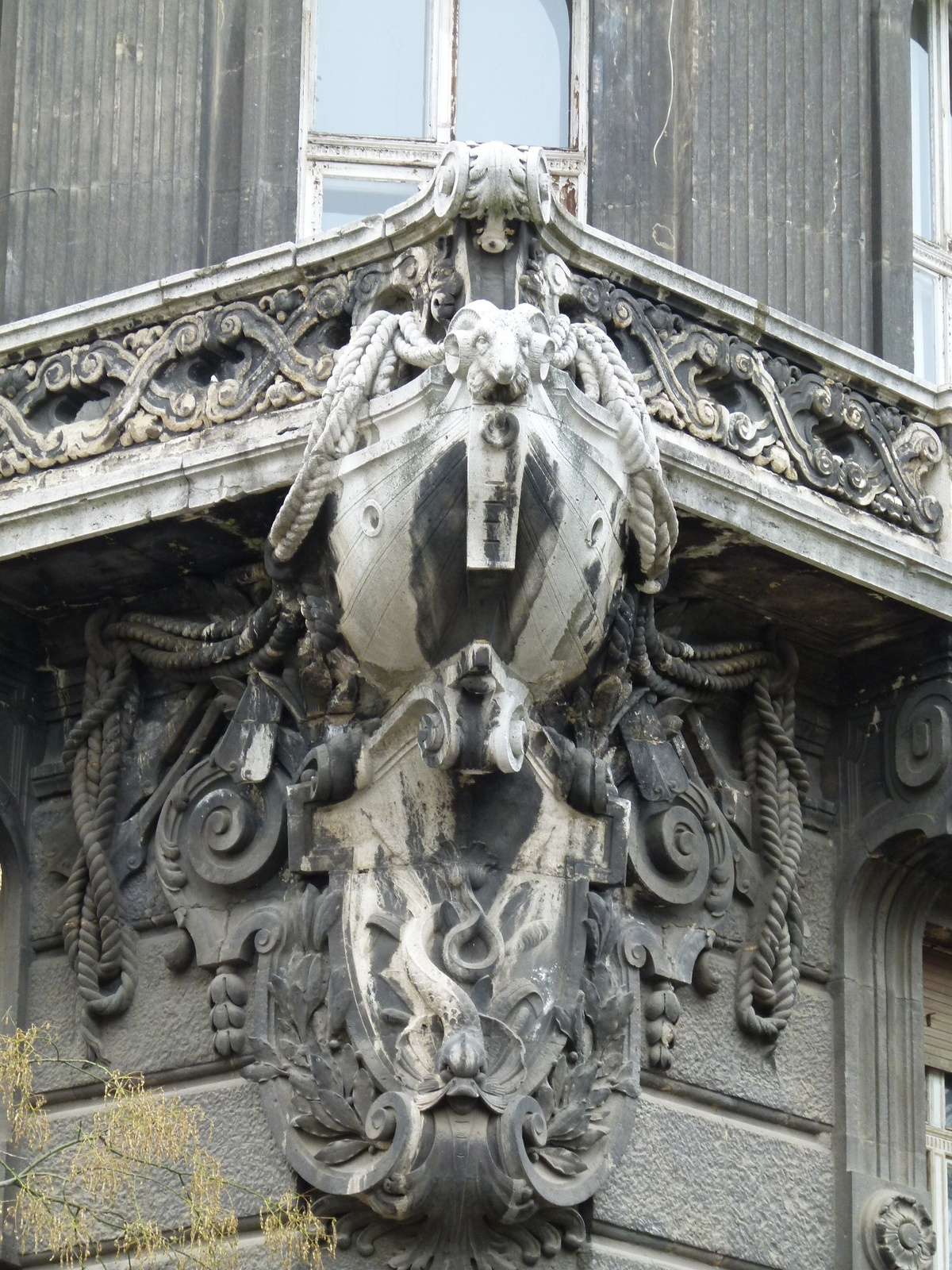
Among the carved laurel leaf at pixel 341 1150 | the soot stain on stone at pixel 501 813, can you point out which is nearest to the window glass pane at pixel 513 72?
the soot stain on stone at pixel 501 813

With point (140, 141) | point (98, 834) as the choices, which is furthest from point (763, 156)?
point (98, 834)

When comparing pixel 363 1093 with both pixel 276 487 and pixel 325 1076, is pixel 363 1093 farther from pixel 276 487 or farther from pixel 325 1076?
pixel 276 487

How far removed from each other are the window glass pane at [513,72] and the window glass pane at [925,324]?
6.14 ft

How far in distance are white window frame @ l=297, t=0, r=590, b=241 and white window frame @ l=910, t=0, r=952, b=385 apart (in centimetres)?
174

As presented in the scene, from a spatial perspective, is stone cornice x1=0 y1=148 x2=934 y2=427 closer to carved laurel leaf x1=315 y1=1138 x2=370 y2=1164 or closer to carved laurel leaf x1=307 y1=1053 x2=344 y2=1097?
carved laurel leaf x1=307 y1=1053 x2=344 y2=1097

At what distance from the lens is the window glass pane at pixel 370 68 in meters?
14.8

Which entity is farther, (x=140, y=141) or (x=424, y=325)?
(x=140, y=141)

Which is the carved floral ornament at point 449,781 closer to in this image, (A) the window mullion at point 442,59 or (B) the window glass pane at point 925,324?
(A) the window mullion at point 442,59

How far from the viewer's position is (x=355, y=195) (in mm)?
14711

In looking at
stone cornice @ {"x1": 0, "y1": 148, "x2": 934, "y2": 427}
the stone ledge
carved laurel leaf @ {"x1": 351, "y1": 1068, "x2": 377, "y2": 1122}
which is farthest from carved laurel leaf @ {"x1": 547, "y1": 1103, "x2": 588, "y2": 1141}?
stone cornice @ {"x1": 0, "y1": 148, "x2": 934, "y2": 427}

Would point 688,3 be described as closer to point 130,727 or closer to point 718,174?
point 718,174

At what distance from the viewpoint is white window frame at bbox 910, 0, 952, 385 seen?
51.4 feet

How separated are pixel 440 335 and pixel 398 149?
238 centimetres

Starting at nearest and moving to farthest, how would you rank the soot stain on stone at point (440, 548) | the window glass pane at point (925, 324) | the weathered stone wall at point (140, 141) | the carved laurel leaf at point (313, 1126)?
the soot stain on stone at point (440, 548)
the carved laurel leaf at point (313, 1126)
the weathered stone wall at point (140, 141)
the window glass pane at point (925, 324)
